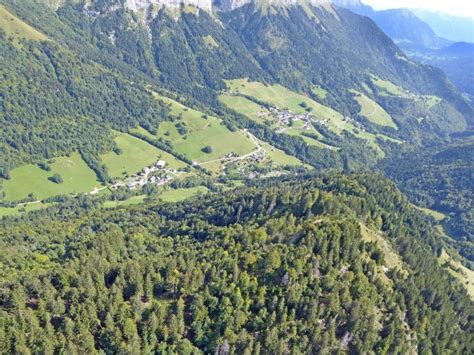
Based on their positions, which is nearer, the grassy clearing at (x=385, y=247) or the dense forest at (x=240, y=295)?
the dense forest at (x=240, y=295)

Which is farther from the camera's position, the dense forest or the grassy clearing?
the grassy clearing

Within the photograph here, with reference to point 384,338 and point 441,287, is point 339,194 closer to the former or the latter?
point 441,287

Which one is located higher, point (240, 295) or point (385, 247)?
point (385, 247)

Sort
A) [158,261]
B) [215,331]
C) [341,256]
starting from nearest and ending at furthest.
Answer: [215,331]
[158,261]
[341,256]

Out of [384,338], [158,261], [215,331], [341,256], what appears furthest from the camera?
[341,256]

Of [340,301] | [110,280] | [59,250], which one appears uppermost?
[340,301]

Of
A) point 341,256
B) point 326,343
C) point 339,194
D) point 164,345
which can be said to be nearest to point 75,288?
point 164,345

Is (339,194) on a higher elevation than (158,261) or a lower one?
higher

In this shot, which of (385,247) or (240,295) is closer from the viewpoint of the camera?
(240,295)
